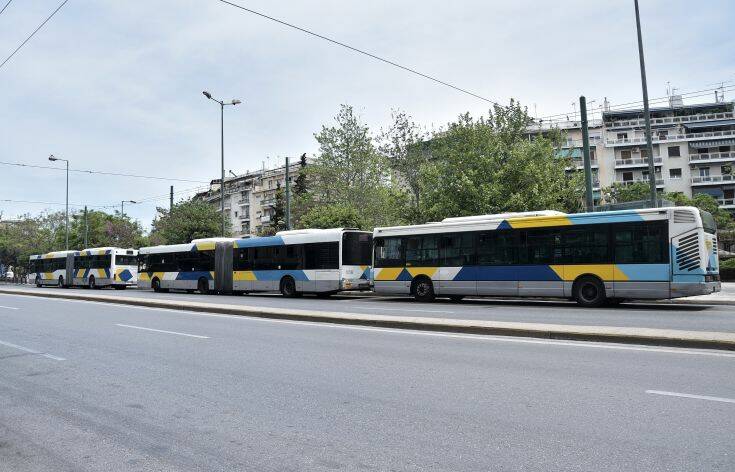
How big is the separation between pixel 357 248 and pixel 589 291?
1035 cm

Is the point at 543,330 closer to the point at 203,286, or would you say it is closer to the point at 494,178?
the point at 494,178

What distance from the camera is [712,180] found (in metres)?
78.8

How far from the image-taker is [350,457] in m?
4.37

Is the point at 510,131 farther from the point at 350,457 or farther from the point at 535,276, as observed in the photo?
the point at 350,457

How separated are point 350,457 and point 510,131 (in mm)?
33298

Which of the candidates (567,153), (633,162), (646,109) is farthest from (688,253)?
(633,162)

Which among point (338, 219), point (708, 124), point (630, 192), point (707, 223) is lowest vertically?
point (707, 223)

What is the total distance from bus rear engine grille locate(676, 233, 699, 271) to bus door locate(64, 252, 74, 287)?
43.0 metres

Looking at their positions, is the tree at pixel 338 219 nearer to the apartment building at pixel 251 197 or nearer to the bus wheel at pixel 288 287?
the bus wheel at pixel 288 287

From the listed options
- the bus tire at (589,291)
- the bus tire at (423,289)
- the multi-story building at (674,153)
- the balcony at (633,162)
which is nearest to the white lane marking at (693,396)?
the bus tire at (589,291)

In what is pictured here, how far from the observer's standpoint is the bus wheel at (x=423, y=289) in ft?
72.2

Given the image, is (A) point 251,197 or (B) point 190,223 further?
(A) point 251,197

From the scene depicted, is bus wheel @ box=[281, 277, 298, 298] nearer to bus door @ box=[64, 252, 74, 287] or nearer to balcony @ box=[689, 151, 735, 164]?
bus door @ box=[64, 252, 74, 287]

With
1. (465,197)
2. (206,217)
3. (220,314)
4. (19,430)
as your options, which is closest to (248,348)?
(19,430)
